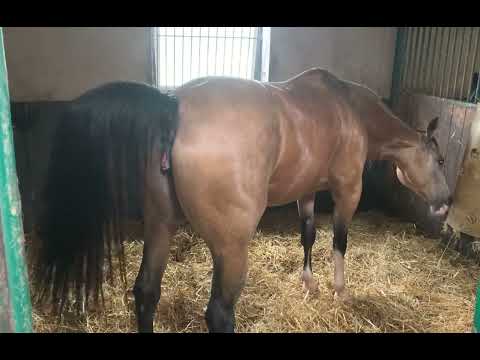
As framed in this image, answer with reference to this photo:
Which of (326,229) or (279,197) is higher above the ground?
(279,197)

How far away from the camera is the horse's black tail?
1667mm

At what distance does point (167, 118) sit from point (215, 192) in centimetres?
38

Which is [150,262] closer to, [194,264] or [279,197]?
[279,197]

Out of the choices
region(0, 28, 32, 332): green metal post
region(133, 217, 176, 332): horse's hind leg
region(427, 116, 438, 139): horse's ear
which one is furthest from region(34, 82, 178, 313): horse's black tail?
region(427, 116, 438, 139): horse's ear

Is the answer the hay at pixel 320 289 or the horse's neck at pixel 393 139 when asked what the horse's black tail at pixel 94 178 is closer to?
the hay at pixel 320 289

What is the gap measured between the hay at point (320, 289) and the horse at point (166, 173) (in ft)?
2.01

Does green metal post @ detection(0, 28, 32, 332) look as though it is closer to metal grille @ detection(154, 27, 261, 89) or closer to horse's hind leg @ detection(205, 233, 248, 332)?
horse's hind leg @ detection(205, 233, 248, 332)

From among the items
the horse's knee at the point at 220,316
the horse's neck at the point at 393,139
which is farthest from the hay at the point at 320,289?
the horse's neck at the point at 393,139

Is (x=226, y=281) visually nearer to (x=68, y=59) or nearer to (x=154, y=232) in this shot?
(x=154, y=232)

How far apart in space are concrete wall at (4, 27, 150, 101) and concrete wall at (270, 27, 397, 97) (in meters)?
1.38

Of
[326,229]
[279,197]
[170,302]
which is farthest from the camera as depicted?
[326,229]

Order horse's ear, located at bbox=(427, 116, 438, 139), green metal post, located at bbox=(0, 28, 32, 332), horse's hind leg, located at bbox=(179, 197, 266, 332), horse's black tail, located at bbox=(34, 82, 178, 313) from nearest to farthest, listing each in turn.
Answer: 1. green metal post, located at bbox=(0, 28, 32, 332)
2. horse's black tail, located at bbox=(34, 82, 178, 313)
3. horse's hind leg, located at bbox=(179, 197, 266, 332)
4. horse's ear, located at bbox=(427, 116, 438, 139)
